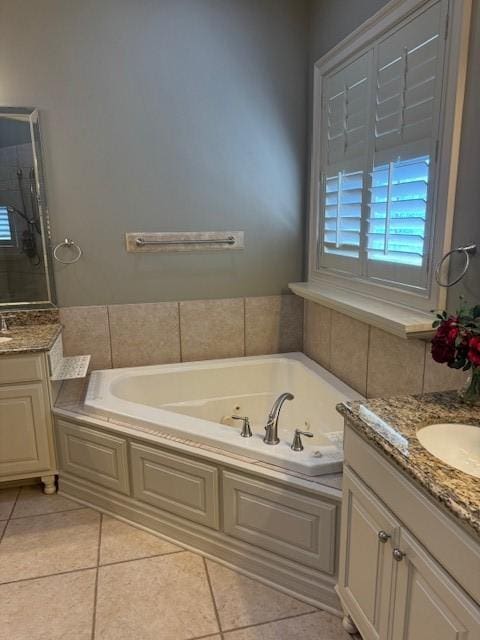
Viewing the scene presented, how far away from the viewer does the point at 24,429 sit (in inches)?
93.5

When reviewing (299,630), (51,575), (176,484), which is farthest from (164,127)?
(299,630)

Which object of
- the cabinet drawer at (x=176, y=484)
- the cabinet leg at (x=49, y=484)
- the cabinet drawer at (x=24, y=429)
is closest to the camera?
the cabinet drawer at (x=176, y=484)

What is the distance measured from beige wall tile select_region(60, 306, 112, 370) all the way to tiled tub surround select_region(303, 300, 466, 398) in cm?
130

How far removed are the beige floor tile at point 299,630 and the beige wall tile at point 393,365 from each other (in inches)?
37.2

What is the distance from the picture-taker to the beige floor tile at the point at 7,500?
233 centimetres

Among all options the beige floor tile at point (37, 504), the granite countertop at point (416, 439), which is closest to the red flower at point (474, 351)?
the granite countertop at point (416, 439)

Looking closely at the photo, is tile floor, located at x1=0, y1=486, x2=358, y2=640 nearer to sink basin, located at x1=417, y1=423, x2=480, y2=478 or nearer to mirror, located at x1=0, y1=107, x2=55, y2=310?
sink basin, located at x1=417, y1=423, x2=480, y2=478

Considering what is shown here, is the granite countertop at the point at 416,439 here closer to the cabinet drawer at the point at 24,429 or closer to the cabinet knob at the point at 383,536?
the cabinet knob at the point at 383,536

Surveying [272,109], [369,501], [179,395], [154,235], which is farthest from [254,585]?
[272,109]

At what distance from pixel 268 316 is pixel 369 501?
5.93 feet

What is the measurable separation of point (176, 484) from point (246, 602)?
55 cm

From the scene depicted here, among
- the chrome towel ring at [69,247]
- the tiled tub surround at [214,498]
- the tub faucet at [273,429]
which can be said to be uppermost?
the chrome towel ring at [69,247]

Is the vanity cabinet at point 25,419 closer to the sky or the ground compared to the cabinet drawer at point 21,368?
closer to the ground

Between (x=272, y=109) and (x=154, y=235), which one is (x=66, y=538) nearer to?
(x=154, y=235)
